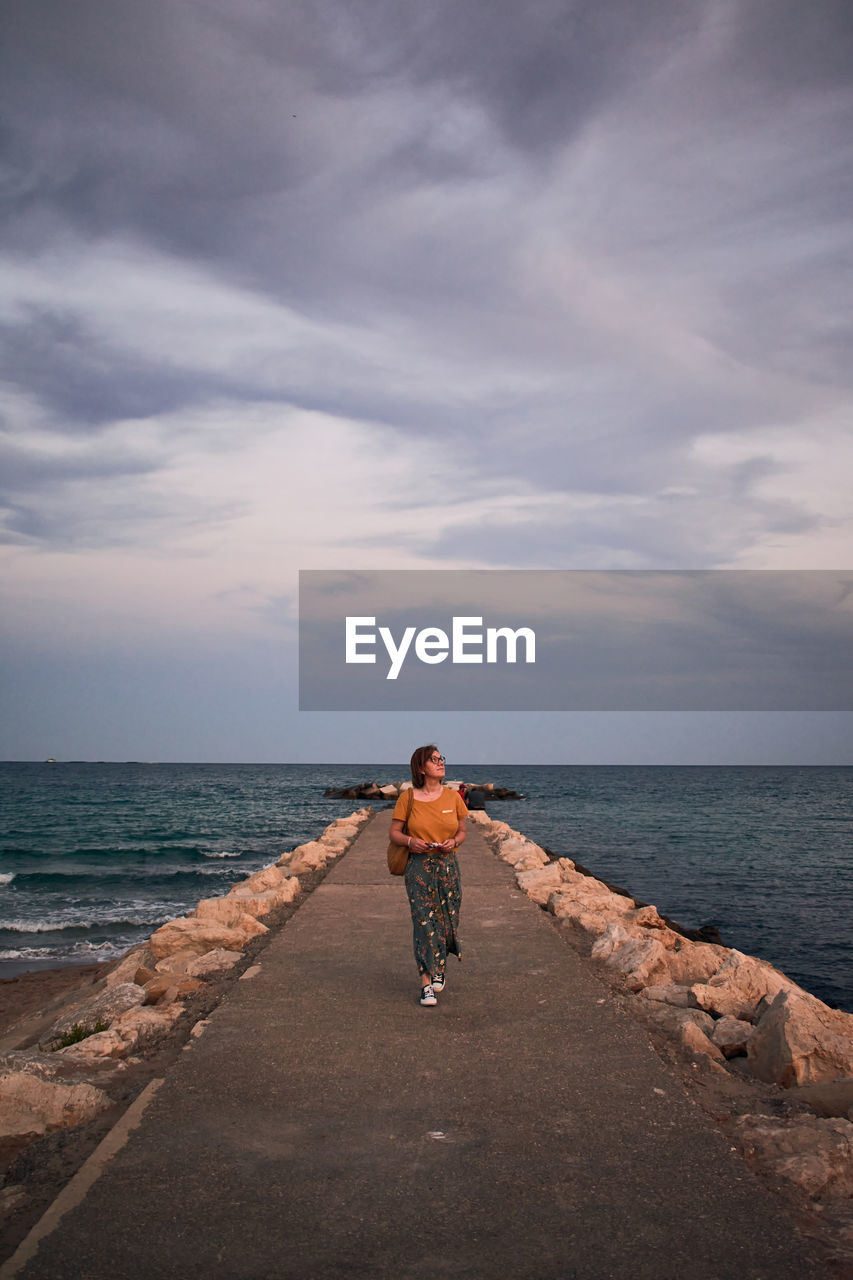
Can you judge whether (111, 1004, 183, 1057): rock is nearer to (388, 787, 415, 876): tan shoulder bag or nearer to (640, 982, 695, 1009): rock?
(388, 787, 415, 876): tan shoulder bag

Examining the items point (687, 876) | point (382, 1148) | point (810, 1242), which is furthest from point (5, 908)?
point (810, 1242)

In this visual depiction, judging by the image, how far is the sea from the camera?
15.0m

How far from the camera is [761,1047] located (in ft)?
14.8

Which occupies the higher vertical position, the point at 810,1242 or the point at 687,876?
the point at 810,1242

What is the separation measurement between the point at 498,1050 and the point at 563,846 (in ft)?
80.2

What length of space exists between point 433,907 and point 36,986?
7666 mm

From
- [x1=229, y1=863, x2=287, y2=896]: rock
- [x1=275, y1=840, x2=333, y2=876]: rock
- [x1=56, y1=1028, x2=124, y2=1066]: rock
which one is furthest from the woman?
[x1=275, y1=840, x2=333, y2=876]: rock

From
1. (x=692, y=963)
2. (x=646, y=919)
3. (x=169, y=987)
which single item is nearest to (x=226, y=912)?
(x=169, y=987)

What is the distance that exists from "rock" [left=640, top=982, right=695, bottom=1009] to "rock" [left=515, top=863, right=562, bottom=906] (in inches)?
124

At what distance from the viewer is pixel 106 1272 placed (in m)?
2.55

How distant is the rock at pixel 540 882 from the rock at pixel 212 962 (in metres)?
3.48

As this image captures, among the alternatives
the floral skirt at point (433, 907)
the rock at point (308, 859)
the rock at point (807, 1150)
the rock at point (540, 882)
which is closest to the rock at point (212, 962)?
the floral skirt at point (433, 907)

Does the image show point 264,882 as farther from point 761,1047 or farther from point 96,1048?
point 761,1047

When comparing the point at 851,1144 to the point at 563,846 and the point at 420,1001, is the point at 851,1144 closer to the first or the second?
the point at 420,1001
